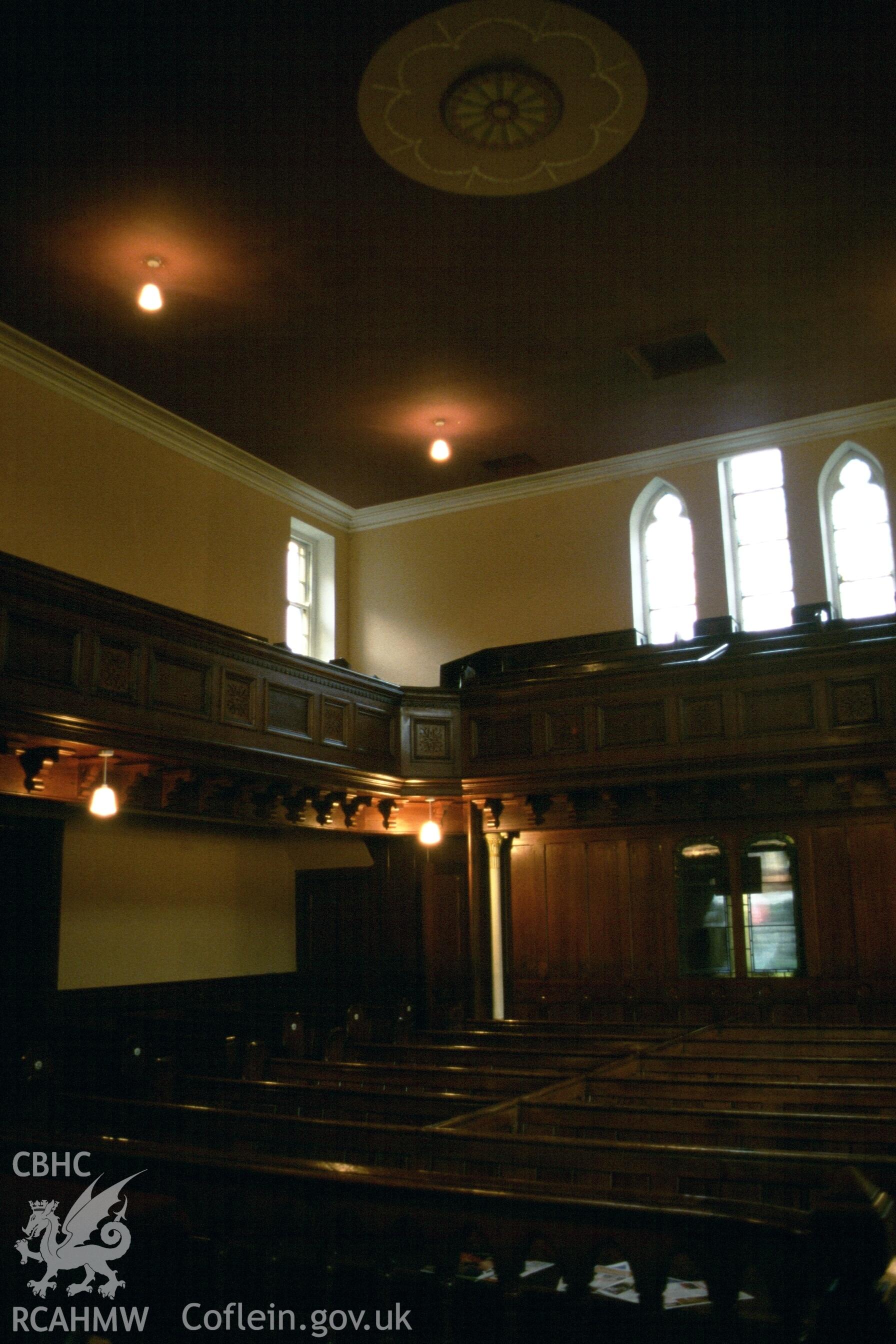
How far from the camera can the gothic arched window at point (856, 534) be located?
13.5 meters

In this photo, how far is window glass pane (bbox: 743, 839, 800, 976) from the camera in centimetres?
1154

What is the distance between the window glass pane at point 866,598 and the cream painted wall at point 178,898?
22.4 ft

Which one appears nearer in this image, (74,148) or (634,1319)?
(634,1319)

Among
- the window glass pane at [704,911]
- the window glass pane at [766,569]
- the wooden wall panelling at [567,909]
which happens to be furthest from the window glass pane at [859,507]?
the wooden wall panelling at [567,909]

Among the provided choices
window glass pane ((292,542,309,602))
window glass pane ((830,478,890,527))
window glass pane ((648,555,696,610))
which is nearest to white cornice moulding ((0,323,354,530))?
window glass pane ((292,542,309,602))

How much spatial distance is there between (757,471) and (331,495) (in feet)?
19.6

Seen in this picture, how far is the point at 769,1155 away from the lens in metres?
4.31

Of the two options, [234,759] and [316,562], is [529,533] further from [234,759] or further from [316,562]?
[234,759]

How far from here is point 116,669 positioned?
8.95 m

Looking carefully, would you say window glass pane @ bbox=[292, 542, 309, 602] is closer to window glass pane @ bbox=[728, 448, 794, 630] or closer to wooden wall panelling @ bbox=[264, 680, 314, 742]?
wooden wall panelling @ bbox=[264, 680, 314, 742]

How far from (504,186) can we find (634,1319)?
8.47 metres

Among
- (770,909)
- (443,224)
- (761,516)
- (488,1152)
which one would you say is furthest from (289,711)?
(761,516)

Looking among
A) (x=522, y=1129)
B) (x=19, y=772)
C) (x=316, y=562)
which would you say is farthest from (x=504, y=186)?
(x=316, y=562)

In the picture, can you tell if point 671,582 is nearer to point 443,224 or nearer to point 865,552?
point 865,552
